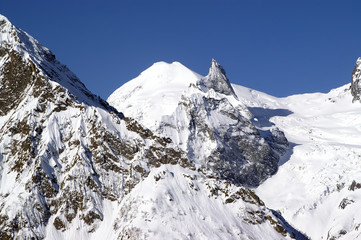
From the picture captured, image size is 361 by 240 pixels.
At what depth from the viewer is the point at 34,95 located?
197500mm

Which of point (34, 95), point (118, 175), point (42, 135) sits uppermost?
point (34, 95)

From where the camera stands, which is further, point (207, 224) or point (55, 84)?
point (55, 84)

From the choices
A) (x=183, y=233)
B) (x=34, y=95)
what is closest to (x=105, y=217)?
(x=183, y=233)

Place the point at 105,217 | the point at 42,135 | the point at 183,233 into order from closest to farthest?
the point at 183,233, the point at 105,217, the point at 42,135

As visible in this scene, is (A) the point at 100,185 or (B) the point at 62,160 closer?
(A) the point at 100,185

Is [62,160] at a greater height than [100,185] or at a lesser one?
greater

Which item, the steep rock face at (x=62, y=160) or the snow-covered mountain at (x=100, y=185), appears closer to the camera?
the snow-covered mountain at (x=100, y=185)

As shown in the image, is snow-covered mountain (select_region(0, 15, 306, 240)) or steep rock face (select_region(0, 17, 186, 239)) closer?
snow-covered mountain (select_region(0, 15, 306, 240))

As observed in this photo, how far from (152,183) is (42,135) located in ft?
131

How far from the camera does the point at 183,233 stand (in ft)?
535

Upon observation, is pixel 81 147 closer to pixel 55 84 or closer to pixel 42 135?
pixel 42 135

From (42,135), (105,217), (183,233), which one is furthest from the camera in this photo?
(42,135)

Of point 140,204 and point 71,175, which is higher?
point 71,175

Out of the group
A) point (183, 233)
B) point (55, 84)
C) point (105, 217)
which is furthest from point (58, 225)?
point (55, 84)
